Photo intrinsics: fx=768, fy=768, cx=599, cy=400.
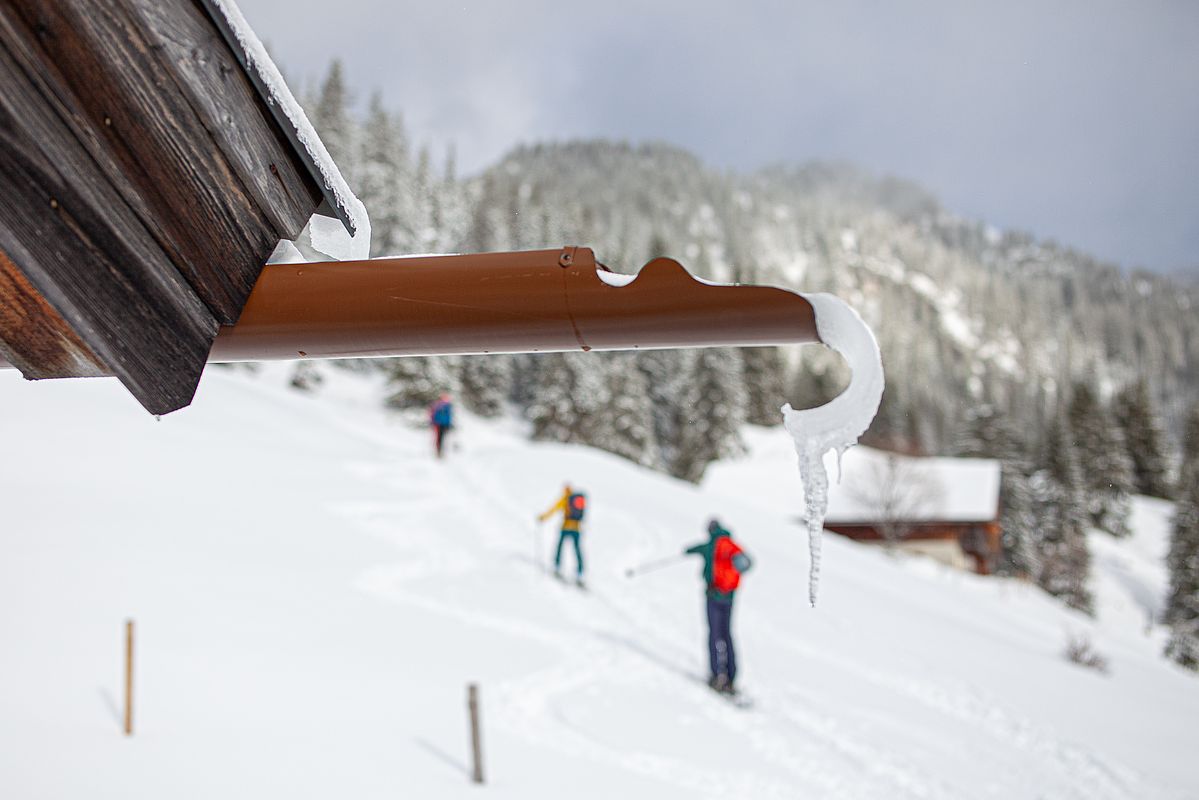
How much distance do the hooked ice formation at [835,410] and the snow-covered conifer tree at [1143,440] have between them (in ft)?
227

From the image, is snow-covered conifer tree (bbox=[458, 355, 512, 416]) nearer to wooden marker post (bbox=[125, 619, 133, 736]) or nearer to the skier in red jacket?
the skier in red jacket

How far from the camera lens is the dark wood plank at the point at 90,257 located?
1348 millimetres

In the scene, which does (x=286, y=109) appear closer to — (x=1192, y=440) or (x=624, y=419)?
(x=624, y=419)

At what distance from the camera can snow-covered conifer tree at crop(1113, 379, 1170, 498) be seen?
58125mm

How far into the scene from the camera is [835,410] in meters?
1.57

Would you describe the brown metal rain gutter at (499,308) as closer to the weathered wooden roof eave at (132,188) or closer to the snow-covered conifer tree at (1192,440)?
the weathered wooden roof eave at (132,188)

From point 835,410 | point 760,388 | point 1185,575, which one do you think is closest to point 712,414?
point 760,388

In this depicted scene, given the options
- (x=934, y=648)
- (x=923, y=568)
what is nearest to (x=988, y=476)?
(x=923, y=568)

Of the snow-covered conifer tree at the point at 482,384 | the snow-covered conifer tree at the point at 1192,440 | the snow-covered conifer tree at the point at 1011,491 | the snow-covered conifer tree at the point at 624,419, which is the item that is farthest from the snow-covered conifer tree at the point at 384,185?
the snow-covered conifer tree at the point at 1192,440

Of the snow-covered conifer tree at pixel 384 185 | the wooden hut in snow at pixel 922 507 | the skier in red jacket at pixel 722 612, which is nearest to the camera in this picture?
the skier in red jacket at pixel 722 612

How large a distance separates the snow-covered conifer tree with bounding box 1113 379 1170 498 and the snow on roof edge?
6951 cm

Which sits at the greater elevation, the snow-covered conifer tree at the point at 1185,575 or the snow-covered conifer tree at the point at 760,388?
the snow-covered conifer tree at the point at 760,388

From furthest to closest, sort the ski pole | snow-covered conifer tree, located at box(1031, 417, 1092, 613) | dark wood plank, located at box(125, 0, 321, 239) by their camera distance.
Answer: snow-covered conifer tree, located at box(1031, 417, 1092, 613) < the ski pole < dark wood plank, located at box(125, 0, 321, 239)

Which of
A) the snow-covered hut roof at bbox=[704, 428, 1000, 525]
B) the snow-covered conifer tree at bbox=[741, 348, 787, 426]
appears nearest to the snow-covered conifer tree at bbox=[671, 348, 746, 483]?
the snow-covered hut roof at bbox=[704, 428, 1000, 525]
